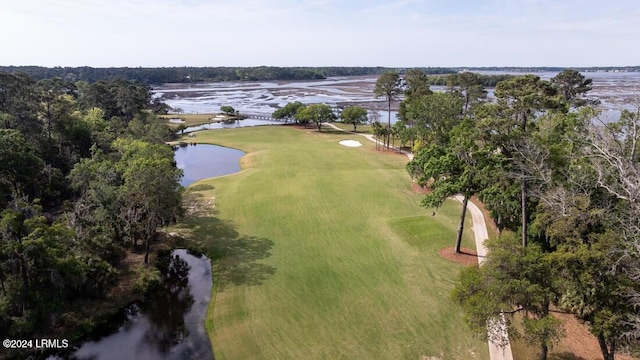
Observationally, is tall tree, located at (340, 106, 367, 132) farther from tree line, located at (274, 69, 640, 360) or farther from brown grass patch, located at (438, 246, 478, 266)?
brown grass patch, located at (438, 246, 478, 266)

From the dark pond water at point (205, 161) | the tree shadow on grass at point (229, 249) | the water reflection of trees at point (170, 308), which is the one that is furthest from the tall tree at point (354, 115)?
the water reflection of trees at point (170, 308)

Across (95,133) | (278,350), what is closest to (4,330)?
(278,350)

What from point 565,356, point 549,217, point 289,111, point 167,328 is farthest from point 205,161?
point 565,356

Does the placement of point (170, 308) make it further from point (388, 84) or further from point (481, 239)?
point (388, 84)

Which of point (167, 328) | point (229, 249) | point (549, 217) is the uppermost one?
point (549, 217)

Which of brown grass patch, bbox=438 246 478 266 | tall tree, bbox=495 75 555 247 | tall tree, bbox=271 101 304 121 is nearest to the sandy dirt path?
brown grass patch, bbox=438 246 478 266

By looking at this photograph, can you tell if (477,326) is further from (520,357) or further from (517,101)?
(517,101)

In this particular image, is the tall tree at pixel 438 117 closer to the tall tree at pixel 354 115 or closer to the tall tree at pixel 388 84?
the tall tree at pixel 388 84
